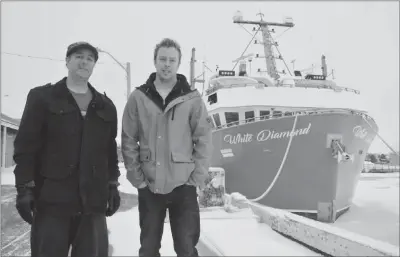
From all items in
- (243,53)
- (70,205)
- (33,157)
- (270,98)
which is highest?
(243,53)

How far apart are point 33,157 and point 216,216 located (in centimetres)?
335

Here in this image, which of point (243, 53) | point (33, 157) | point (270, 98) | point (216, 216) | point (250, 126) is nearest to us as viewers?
point (33, 157)

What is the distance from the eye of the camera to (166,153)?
197 cm

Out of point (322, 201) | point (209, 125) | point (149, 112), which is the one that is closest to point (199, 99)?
point (209, 125)

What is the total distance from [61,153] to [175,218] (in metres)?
0.83

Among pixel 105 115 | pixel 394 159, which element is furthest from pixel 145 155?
pixel 394 159

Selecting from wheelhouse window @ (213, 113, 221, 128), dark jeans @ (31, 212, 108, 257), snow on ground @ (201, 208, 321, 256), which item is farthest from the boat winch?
dark jeans @ (31, 212, 108, 257)

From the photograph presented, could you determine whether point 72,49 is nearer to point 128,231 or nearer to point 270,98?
point 128,231

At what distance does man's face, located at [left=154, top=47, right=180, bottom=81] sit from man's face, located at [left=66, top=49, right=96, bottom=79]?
1.44 feet

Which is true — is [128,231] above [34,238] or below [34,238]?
below

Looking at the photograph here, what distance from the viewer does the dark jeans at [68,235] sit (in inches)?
66.0

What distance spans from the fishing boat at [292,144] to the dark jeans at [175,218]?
23.0ft

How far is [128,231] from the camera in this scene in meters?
3.90

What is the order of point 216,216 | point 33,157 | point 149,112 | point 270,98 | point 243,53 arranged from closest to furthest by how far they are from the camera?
point 33,157 → point 149,112 → point 216,216 → point 270,98 → point 243,53
